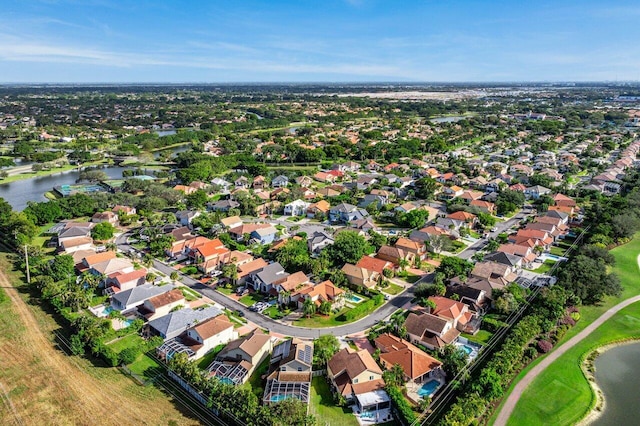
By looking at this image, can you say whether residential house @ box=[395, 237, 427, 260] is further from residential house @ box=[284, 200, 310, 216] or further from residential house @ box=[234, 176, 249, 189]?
residential house @ box=[234, 176, 249, 189]

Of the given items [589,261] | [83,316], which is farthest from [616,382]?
[83,316]

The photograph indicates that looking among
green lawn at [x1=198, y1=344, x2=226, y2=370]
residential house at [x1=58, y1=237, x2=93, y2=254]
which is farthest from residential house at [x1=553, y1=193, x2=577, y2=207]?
residential house at [x1=58, y1=237, x2=93, y2=254]

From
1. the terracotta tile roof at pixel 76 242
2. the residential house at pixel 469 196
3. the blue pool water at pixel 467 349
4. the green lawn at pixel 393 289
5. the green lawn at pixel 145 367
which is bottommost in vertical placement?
the blue pool water at pixel 467 349

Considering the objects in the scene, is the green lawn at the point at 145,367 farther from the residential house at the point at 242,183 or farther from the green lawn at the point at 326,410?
the residential house at the point at 242,183

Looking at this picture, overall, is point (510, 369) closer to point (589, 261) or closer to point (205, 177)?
point (589, 261)

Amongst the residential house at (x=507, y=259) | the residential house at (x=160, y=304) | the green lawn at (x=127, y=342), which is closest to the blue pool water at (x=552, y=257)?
the residential house at (x=507, y=259)

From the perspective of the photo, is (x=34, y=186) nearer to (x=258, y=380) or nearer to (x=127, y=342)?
(x=127, y=342)

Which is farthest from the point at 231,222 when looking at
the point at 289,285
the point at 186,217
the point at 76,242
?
the point at 289,285
